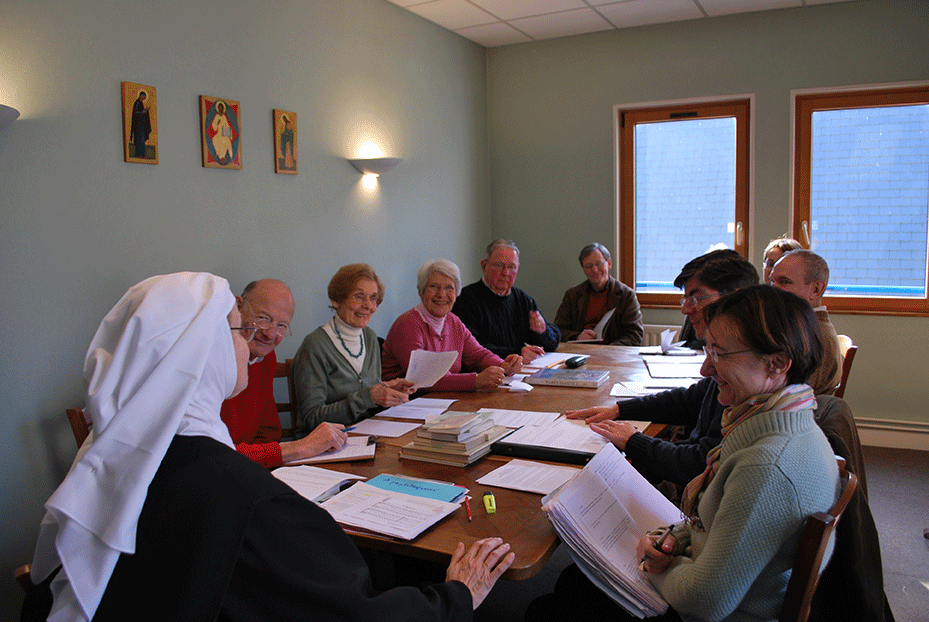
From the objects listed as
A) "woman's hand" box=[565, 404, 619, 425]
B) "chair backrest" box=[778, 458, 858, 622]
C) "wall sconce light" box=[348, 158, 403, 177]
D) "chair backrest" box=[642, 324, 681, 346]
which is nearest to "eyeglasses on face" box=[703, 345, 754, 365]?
"chair backrest" box=[778, 458, 858, 622]

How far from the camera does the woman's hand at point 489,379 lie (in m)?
2.89

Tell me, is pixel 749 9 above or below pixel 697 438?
above

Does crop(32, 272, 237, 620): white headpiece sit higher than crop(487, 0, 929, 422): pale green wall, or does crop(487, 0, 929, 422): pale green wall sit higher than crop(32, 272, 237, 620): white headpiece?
crop(487, 0, 929, 422): pale green wall

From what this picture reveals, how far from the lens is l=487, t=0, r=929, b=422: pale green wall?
4691 mm

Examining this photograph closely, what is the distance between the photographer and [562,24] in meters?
5.13

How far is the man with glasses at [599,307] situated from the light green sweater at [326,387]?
7.99ft

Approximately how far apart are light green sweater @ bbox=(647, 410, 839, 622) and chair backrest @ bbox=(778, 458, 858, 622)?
4cm

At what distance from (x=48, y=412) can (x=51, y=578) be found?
1.54 m

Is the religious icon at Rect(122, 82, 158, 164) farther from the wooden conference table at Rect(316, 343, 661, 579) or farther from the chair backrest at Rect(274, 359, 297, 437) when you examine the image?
the wooden conference table at Rect(316, 343, 661, 579)

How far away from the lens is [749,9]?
15.8 feet

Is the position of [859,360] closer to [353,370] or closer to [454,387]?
[454,387]

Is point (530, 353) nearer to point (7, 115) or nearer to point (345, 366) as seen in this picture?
point (345, 366)

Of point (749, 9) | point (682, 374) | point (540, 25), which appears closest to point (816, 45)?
point (749, 9)

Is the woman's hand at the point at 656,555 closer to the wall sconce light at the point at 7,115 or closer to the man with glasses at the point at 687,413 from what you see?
the man with glasses at the point at 687,413
